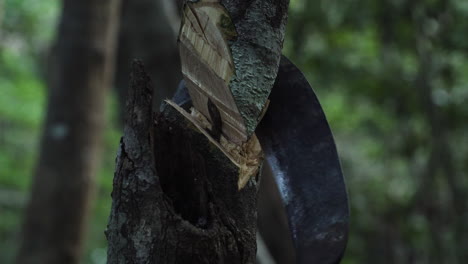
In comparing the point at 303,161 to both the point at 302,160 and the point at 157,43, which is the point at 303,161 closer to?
the point at 302,160

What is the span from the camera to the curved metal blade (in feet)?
5.92

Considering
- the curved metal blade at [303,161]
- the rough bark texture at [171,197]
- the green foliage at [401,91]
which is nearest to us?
the rough bark texture at [171,197]

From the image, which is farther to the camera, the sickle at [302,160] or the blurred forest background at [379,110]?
the blurred forest background at [379,110]

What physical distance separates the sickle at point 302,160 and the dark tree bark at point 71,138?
11.8 ft

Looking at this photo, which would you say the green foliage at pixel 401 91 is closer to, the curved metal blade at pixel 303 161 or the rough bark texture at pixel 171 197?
the curved metal blade at pixel 303 161

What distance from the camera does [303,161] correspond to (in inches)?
74.0

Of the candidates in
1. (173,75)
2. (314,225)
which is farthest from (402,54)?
(314,225)

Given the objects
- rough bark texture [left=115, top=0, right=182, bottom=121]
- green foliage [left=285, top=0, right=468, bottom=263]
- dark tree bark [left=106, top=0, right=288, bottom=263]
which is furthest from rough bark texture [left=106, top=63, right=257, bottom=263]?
green foliage [left=285, top=0, right=468, bottom=263]

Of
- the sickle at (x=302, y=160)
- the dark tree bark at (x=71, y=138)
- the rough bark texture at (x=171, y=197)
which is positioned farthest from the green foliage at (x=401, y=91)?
the rough bark texture at (x=171, y=197)

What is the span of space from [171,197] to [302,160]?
383mm

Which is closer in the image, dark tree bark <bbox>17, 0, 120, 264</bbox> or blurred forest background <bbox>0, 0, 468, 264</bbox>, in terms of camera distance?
dark tree bark <bbox>17, 0, 120, 264</bbox>

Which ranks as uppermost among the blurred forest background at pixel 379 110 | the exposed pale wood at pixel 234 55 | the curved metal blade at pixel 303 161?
the exposed pale wood at pixel 234 55

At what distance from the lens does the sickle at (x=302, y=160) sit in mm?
1805

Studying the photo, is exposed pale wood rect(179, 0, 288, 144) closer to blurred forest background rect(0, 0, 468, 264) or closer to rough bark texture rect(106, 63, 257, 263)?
rough bark texture rect(106, 63, 257, 263)
